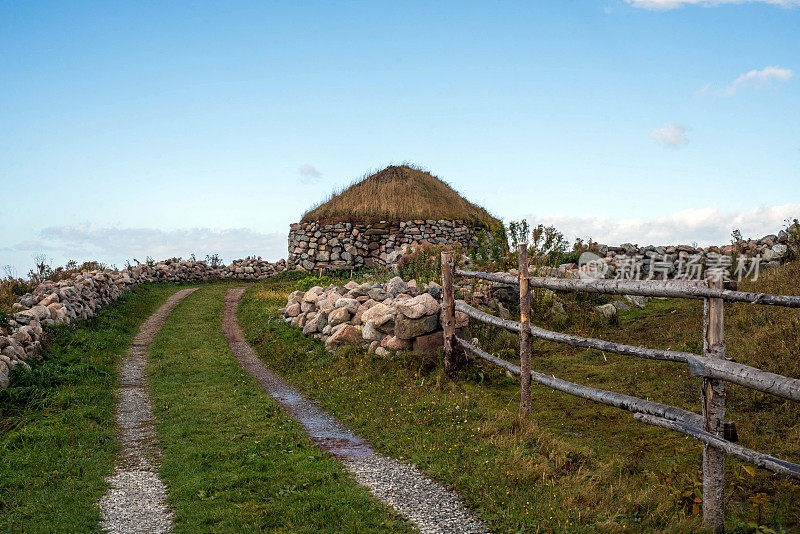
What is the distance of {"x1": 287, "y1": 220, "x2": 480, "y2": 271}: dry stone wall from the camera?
90.1 feet

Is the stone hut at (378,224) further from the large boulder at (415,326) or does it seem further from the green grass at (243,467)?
the large boulder at (415,326)

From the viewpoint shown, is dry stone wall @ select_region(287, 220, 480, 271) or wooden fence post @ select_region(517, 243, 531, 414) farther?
dry stone wall @ select_region(287, 220, 480, 271)

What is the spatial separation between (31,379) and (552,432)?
30.4ft

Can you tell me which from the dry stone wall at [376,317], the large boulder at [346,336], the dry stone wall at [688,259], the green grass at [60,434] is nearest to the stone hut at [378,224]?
the dry stone wall at [688,259]

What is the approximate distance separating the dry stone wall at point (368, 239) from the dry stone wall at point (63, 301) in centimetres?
773

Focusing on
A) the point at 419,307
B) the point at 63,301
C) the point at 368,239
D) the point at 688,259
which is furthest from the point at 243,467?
the point at 368,239

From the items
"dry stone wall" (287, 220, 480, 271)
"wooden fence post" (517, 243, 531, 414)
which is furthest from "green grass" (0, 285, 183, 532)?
"dry stone wall" (287, 220, 480, 271)

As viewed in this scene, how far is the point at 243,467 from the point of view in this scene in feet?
21.9

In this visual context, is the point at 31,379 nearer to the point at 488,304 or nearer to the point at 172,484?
the point at 172,484

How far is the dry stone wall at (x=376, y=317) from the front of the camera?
33.7 ft

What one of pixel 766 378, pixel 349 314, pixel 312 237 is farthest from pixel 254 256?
pixel 766 378

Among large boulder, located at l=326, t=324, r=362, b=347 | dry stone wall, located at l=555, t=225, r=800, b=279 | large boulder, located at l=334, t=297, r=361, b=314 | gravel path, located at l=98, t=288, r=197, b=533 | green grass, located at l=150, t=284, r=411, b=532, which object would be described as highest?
dry stone wall, located at l=555, t=225, r=800, b=279

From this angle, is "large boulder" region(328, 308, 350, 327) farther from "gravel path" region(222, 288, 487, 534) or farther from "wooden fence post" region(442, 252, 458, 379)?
"wooden fence post" region(442, 252, 458, 379)

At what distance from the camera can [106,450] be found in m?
7.73
